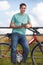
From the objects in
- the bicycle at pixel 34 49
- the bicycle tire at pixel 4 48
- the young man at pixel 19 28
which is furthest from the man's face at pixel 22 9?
the bicycle tire at pixel 4 48

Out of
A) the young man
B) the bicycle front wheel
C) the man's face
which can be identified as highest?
the man's face

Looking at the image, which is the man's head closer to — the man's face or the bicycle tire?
the man's face

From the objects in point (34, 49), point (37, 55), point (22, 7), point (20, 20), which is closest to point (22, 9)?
point (22, 7)

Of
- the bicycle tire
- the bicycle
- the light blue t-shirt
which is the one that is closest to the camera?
the light blue t-shirt

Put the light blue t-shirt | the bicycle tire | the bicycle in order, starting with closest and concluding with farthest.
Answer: the light blue t-shirt
the bicycle
the bicycle tire

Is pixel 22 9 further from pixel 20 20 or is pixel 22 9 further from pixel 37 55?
pixel 37 55

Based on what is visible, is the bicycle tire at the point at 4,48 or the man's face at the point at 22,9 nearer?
the man's face at the point at 22,9

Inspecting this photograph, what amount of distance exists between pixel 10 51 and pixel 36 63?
662 mm

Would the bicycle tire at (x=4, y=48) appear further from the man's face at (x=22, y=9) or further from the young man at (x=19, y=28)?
the man's face at (x=22, y=9)

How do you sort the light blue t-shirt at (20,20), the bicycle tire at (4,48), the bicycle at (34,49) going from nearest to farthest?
the light blue t-shirt at (20,20) → the bicycle at (34,49) → the bicycle tire at (4,48)

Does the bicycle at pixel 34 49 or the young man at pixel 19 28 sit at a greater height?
the young man at pixel 19 28

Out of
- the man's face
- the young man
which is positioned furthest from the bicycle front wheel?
the man's face

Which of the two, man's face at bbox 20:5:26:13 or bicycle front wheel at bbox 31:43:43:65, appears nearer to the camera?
man's face at bbox 20:5:26:13

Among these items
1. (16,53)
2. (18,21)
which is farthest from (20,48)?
(18,21)
